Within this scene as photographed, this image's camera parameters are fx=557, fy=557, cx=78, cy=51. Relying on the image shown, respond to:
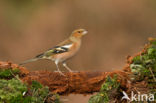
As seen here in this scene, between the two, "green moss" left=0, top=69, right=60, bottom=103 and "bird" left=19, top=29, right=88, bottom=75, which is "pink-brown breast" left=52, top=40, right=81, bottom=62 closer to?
"bird" left=19, top=29, right=88, bottom=75

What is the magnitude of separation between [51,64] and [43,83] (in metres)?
6.75

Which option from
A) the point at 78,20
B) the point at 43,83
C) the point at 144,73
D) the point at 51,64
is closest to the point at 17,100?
the point at 43,83

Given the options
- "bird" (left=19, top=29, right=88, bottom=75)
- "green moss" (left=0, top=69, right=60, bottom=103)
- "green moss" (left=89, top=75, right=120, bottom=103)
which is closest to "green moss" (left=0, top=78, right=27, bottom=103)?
"green moss" (left=0, top=69, right=60, bottom=103)

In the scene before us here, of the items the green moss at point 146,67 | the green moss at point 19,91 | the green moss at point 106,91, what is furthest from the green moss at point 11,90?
the green moss at point 146,67

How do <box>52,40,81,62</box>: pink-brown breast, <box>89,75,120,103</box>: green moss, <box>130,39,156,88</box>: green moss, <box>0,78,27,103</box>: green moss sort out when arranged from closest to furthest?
<box>0,78,27,103</box>: green moss < <box>89,75,120,103</box>: green moss < <box>130,39,156,88</box>: green moss < <box>52,40,81,62</box>: pink-brown breast

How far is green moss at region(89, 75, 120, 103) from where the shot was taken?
484 centimetres

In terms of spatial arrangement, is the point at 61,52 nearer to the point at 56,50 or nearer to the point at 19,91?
the point at 56,50

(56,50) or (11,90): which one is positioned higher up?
(56,50)

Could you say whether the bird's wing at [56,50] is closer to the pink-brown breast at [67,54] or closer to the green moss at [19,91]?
the pink-brown breast at [67,54]

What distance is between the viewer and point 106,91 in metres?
4.88

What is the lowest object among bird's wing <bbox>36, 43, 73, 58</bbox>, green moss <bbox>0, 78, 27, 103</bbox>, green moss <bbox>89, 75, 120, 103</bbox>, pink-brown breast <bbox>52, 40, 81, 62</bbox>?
green moss <bbox>89, 75, 120, 103</bbox>

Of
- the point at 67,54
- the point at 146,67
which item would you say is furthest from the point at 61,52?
the point at 146,67

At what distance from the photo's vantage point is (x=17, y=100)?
4.53m

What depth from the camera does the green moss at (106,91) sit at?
15.9 feet
